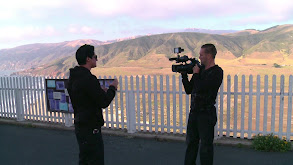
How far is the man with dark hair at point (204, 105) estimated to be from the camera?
122 inches

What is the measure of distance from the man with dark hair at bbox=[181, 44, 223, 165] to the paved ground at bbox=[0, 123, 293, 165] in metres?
1.24

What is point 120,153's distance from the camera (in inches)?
192

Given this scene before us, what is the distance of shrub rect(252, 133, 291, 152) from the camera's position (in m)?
4.71

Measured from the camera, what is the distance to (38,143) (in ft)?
18.6

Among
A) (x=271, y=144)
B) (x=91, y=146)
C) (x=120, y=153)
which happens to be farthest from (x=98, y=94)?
(x=271, y=144)

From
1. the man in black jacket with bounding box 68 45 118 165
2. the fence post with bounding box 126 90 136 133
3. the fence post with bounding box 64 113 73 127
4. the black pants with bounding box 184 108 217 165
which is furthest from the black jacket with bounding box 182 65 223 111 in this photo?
the fence post with bounding box 64 113 73 127

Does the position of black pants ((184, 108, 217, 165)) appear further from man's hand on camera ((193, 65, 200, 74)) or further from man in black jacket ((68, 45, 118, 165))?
man in black jacket ((68, 45, 118, 165))

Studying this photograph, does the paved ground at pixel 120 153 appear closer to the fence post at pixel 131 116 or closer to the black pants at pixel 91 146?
the fence post at pixel 131 116

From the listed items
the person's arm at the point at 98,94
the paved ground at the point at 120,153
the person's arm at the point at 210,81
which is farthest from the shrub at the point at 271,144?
the person's arm at the point at 98,94

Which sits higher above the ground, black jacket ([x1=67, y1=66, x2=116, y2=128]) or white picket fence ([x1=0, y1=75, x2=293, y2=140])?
black jacket ([x1=67, y1=66, x2=116, y2=128])

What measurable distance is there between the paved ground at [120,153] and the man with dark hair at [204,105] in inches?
48.8

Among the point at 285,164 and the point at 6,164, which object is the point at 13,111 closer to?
the point at 6,164

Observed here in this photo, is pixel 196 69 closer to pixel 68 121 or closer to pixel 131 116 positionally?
pixel 131 116

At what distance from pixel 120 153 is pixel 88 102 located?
2585 mm
